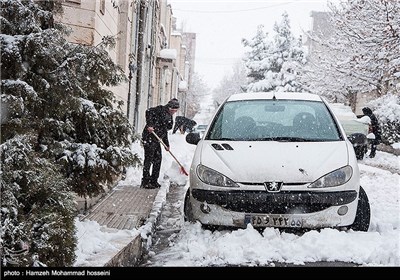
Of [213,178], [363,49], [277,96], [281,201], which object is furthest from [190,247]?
[363,49]

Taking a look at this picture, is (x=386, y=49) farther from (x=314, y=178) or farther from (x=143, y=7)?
(x=314, y=178)

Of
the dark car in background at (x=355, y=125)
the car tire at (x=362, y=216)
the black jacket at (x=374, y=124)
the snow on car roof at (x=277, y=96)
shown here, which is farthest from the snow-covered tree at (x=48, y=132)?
the black jacket at (x=374, y=124)

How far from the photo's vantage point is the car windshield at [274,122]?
589 centimetres

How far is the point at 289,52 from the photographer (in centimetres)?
4231

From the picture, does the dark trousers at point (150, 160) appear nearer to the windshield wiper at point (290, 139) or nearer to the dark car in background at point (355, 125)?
the windshield wiper at point (290, 139)

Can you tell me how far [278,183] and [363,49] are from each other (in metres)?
18.9

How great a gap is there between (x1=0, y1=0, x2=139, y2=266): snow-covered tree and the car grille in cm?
102

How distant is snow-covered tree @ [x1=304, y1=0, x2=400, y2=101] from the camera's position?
1783cm

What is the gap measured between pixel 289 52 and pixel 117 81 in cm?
3870

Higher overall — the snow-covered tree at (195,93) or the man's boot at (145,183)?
the man's boot at (145,183)

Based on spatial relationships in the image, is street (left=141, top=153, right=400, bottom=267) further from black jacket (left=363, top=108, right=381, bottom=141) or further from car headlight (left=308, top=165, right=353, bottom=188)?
black jacket (left=363, top=108, right=381, bottom=141)

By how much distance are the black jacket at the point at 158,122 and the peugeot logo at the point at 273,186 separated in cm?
467

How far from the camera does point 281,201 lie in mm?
4840
